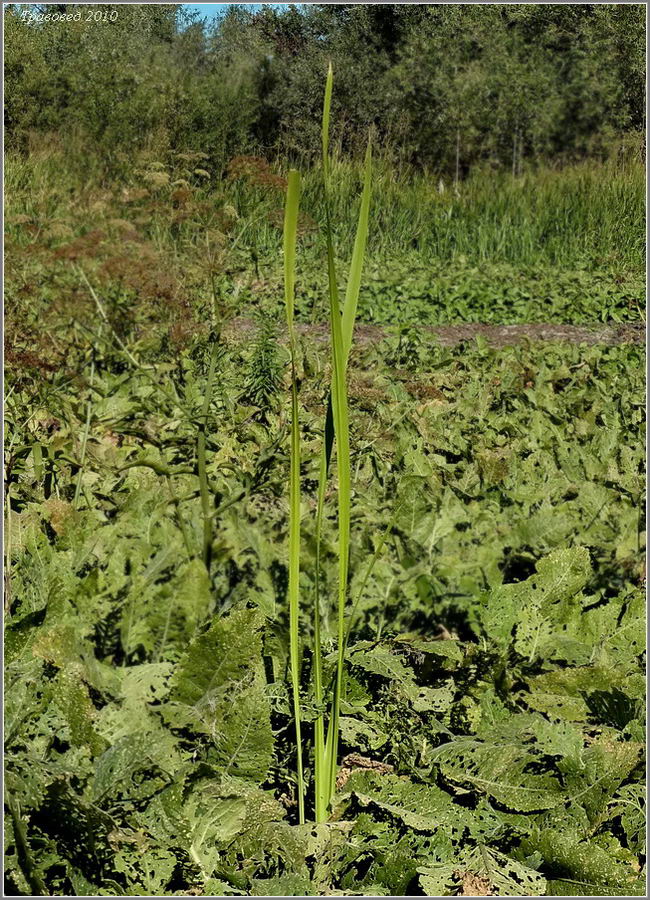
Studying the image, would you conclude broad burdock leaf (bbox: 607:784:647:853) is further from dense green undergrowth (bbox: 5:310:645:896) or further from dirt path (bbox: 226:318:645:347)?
dirt path (bbox: 226:318:645:347)

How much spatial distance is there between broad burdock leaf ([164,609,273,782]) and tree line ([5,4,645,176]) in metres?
0.91

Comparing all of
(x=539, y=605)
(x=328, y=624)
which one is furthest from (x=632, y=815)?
(x=328, y=624)

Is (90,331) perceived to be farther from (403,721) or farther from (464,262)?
(403,721)

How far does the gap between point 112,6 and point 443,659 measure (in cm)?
129

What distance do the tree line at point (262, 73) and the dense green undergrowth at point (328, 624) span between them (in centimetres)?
37

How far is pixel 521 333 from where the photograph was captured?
213cm

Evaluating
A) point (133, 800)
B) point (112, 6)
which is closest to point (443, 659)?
point (133, 800)

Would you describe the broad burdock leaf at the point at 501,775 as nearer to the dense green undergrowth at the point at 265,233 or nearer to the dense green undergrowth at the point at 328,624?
the dense green undergrowth at the point at 328,624

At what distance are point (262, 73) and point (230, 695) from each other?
3.65 feet

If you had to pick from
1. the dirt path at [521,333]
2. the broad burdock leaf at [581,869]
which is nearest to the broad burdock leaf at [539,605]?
the broad burdock leaf at [581,869]

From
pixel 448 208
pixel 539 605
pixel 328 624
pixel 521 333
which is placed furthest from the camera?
pixel 521 333

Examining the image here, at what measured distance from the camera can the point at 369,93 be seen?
5.40 ft

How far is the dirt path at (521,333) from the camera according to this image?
1915 mm

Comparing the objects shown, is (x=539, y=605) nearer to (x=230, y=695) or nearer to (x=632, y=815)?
(x=632, y=815)
